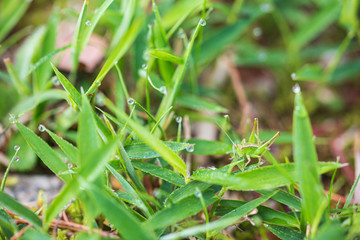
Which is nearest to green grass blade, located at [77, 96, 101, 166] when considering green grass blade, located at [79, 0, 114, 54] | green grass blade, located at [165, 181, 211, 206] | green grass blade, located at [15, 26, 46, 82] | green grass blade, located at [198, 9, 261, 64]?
green grass blade, located at [165, 181, 211, 206]

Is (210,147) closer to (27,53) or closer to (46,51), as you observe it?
(46,51)

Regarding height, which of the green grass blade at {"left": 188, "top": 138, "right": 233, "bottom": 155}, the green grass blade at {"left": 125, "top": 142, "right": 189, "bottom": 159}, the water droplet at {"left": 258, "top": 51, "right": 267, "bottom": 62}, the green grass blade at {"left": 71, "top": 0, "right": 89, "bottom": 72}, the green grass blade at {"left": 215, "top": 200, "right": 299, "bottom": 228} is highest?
the green grass blade at {"left": 71, "top": 0, "right": 89, "bottom": 72}

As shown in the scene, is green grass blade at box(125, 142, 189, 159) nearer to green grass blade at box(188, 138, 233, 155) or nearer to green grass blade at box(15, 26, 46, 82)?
green grass blade at box(188, 138, 233, 155)

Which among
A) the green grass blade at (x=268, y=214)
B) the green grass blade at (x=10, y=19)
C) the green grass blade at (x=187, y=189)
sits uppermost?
the green grass blade at (x=10, y=19)

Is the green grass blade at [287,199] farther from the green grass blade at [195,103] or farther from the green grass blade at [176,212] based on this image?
the green grass blade at [195,103]

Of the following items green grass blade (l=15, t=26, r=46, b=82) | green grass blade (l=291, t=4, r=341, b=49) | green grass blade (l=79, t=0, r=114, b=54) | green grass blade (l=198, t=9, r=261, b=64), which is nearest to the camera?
green grass blade (l=79, t=0, r=114, b=54)

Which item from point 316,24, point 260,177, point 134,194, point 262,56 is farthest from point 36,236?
point 316,24

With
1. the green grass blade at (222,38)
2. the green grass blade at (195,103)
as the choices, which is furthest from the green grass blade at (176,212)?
the green grass blade at (222,38)

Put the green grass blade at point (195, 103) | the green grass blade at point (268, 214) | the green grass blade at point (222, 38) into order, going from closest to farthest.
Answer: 1. the green grass blade at point (268, 214)
2. the green grass blade at point (195, 103)
3. the green grass blade at point (222, 38)
